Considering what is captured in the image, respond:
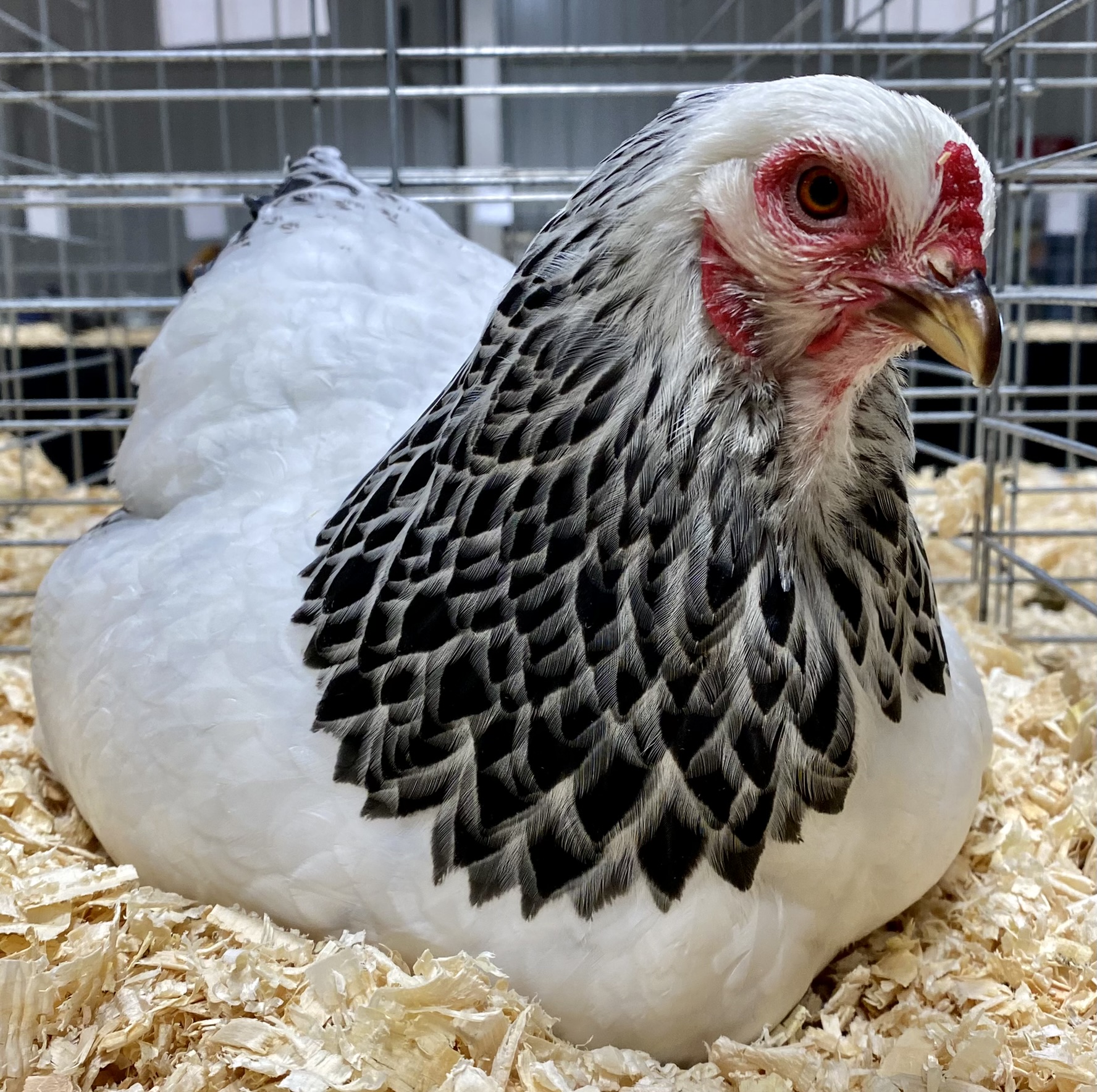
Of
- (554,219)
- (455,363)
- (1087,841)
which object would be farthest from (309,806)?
(1087,841)

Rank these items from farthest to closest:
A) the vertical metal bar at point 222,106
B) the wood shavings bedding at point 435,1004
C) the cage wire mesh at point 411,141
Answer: the cage wire mesh at point 411,141 → the vertical metal bar at point 222,106 → the wood shavings bedding at point 435,1004

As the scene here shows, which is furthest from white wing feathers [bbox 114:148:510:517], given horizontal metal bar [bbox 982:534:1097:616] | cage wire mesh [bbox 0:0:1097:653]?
horizontal metal bar [bbox 982:534:1097:616]

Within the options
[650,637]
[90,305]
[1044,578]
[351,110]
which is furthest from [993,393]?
[351,110]

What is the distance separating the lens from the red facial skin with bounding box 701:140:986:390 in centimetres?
78

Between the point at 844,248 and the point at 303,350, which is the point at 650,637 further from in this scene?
the point at 303,350

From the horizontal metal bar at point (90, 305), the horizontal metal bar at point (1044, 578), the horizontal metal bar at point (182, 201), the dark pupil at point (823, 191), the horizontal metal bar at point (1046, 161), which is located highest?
the horizontal metal bar at point (182, 201)

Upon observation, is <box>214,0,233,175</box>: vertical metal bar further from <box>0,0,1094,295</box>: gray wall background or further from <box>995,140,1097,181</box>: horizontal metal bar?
<box>995,140,1097,181</box>: horizontal metal bar

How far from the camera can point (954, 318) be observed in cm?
78

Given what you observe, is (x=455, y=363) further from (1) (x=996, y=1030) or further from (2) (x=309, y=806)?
(1) (x=996, y=1030)

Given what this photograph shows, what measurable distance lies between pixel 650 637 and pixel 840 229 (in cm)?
37

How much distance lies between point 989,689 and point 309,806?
114cm

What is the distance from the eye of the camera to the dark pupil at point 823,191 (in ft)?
2.63

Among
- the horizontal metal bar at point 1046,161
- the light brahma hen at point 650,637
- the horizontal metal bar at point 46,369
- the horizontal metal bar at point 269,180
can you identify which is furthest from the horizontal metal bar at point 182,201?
the light brahma hen at point 650,637

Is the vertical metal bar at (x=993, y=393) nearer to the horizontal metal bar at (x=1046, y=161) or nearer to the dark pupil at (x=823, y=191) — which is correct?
the horizontal metal bar at (x=1046, y=161)
